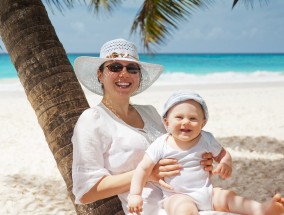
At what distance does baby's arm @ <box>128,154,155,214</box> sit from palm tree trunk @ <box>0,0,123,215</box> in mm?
485

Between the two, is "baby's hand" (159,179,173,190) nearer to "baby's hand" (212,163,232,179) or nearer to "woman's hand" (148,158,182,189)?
"woman's hand" (148,158,182,189)

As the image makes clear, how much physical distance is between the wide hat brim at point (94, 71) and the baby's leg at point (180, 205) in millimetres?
754

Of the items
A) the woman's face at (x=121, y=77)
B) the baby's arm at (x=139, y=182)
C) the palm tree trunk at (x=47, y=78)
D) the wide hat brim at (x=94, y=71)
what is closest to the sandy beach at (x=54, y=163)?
the palm tree trunk at (x=47, y=78)

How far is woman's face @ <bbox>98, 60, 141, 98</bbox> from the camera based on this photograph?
2.46 meters

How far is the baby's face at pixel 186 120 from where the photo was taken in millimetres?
2238

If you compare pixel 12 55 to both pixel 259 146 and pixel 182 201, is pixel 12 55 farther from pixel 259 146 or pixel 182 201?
pixel 259 146

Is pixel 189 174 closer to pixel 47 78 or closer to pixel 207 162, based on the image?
pixel 207 162

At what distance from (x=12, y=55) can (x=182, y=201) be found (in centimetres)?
161

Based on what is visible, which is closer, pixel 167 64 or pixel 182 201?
pixel 182 201

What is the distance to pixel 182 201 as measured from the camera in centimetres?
217

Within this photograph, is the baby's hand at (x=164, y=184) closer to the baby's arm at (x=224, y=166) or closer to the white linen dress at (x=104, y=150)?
the white linen dress at (x=104, y=150)

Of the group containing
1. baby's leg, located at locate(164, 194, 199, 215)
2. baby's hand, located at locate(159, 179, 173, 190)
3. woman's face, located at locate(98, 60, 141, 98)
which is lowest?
baby's leg, located at locate(164, 194, 199, 215)

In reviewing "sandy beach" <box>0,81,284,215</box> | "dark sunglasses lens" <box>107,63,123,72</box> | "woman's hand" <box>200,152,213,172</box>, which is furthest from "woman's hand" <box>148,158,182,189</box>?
"sandy beach" <box>0,81,284,215</box>

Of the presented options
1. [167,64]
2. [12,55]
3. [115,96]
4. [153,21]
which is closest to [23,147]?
[153,21]
